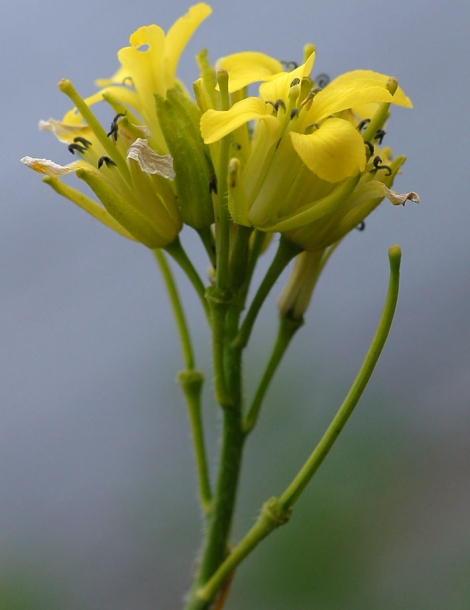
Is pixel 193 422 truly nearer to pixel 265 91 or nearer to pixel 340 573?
pixel 265 91

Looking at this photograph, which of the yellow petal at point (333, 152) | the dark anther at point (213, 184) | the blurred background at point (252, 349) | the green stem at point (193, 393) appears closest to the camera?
the yellow petal at point (333, 152)

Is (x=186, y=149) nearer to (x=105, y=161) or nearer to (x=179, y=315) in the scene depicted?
(x=105, y=161)

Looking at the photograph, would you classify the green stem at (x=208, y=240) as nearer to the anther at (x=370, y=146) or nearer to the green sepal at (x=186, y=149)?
the green sepal at (x=186, y=149)

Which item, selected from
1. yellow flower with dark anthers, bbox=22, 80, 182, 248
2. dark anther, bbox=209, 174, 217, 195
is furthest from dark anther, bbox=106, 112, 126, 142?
dark anther, bbox=209, 174, 217, 195

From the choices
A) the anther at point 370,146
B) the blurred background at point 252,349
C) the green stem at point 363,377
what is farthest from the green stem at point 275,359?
the blurred background at point 252,349

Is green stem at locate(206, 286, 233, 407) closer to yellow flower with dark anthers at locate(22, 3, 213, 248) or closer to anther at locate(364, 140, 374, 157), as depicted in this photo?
yellow flower with dark anthers at locate(22, 3, 213, 248)

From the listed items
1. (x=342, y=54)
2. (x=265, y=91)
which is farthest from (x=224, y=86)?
(x=342, y=54)

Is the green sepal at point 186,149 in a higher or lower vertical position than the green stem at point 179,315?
higher

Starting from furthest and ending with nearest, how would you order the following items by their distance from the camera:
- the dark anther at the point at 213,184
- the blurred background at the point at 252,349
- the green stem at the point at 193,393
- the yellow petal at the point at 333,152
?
the blurred background at the point at 252,349, the green stem at the point at 193,393, the dark anther at the point at 213,184, the yellow petal at the point at 333,152
